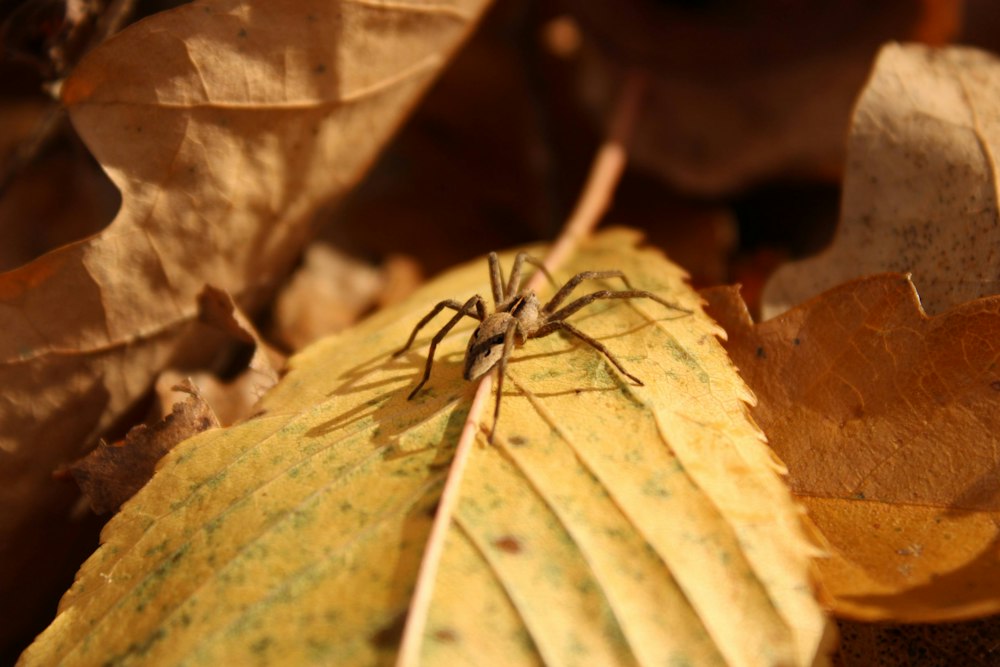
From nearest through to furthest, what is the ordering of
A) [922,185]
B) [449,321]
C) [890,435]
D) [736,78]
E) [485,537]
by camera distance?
1. [485,537]
2. [890,435]
3. [922,185]
4. [449,321]
5. [736,78]

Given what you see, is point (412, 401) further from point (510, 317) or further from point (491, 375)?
point (510, 317)

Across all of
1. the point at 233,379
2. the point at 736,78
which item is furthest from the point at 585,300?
the point at 736,78

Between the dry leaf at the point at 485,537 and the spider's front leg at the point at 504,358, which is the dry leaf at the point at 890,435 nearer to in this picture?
the dry leaf at the point at 485,537

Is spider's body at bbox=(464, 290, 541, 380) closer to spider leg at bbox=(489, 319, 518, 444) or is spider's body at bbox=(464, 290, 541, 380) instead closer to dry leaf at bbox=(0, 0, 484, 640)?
spider leg at bbox=(489, 319, 518, 444)

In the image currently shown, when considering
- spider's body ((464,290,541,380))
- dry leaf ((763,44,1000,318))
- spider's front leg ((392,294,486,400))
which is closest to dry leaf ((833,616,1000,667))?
dry leaf ((763,44,1000,318))

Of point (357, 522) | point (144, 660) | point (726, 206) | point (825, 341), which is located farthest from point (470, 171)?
point (144, 660)

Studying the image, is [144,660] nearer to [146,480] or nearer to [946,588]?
[146,480]

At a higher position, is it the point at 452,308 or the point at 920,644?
the point at 452,308

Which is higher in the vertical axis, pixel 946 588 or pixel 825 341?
pixel 825 341
